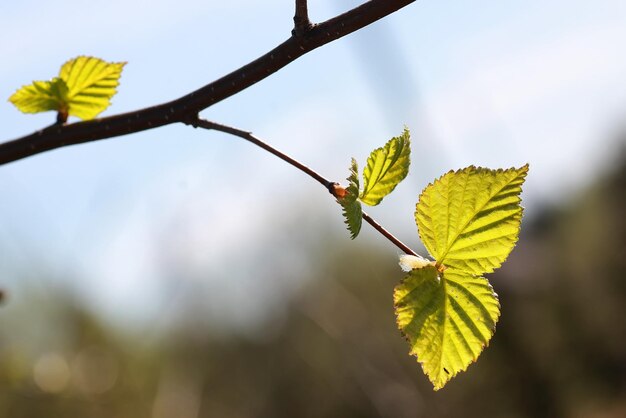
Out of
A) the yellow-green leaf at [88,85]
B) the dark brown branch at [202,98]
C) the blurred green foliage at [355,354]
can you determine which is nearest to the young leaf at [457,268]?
the dark brown branch at [202,98]

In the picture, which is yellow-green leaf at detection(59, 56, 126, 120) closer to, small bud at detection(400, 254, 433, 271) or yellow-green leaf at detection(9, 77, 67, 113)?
yellow-green leaf at detection(9, 77, 67, 113)

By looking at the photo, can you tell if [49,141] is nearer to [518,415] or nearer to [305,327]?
[518,415]

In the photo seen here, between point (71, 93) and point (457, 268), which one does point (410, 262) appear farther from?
point (71, 93)

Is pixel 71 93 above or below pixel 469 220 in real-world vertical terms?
above

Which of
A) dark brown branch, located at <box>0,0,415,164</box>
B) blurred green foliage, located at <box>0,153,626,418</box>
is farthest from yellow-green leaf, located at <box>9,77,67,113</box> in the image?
blurred green foliage, located at <box>0,153,626,418</box>

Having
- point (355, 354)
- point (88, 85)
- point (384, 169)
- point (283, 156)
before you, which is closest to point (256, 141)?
point (283, 156)

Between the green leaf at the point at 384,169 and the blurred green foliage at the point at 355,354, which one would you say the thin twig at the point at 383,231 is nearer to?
the green leaf at the point at 384,169
